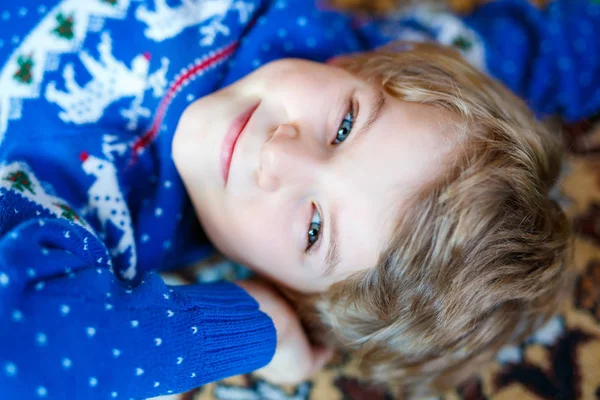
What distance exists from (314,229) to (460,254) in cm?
21

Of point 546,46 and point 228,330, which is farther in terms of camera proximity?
point 546,46

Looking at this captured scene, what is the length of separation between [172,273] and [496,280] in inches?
23.0

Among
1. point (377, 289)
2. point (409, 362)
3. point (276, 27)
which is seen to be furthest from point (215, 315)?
point (276, 27)

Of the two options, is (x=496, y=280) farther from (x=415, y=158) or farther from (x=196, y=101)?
(x=196, y=101)

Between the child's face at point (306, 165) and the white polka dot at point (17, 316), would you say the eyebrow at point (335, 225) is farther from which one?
the white polka dot at point (17, 316)

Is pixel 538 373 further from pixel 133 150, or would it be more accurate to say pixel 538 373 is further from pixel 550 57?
pixel 133 150

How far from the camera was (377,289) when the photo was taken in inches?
30.4

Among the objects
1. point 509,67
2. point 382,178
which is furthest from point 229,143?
point 509,67

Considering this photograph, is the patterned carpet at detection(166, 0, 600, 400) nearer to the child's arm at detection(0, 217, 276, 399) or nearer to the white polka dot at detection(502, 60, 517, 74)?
the child's arm at detection(0, 217, 276, 399)

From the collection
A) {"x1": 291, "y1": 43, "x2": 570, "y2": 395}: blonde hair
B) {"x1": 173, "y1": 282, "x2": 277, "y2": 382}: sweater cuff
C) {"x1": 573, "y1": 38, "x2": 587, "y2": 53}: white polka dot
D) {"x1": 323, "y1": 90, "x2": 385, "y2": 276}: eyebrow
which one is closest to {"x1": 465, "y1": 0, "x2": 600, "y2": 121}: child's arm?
{"x1": 573, "y1": 38, "x2": 587, "y2": 53}: white polka dot

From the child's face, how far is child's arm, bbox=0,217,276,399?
0.45ft

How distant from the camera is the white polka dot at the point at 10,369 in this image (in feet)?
1.94

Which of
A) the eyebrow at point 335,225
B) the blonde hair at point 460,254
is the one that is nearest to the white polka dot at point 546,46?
the blonde hair at point 460,254

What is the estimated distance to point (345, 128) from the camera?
2.66ft
